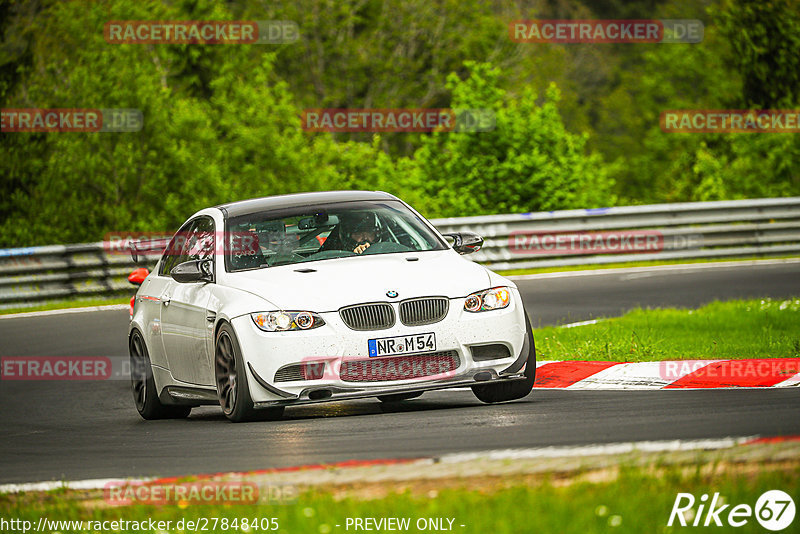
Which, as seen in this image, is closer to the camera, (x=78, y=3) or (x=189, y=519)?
Result: (x=189, y=519)

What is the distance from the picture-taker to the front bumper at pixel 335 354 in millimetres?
8656

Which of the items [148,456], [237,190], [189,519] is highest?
[189,519]

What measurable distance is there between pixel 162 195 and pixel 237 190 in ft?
8.65

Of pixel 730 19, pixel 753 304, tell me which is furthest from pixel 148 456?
pixel 730 19

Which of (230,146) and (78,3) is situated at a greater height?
(78,3)

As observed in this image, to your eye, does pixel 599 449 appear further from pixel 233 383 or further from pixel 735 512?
pixel 233 383

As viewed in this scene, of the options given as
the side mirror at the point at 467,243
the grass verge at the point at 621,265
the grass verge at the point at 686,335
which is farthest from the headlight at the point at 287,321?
the grass verge at the point at 621,265

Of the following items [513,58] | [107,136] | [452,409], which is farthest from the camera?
[513,58]

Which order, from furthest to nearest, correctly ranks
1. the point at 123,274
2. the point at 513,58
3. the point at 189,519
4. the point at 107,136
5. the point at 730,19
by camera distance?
the point at 513,58 → the point at 730,19 → the point at 107,136 → the point at 123,274 → the point at 189,519

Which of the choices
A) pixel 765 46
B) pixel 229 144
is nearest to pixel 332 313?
pixel 229 144

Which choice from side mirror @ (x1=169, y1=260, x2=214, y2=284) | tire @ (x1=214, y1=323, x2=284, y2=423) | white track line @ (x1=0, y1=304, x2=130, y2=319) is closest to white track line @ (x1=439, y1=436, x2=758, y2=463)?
tire @ (x1=214, y1=323, x2=284, y2=423)

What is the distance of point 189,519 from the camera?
18.0ft

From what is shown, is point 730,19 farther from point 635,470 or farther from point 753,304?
point 635,470

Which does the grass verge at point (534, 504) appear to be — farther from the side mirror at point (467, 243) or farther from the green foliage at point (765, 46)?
the green foliage at point (765, 46)
